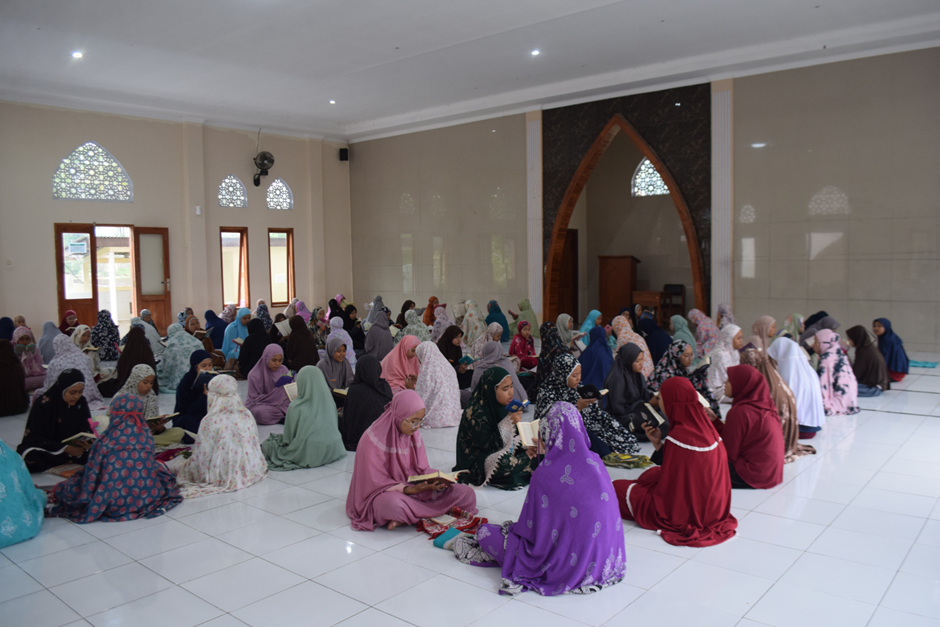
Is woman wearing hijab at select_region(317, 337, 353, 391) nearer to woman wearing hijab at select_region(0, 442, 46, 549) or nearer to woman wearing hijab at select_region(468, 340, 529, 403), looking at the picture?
woman wearing hijab at select_region(468, 340, 529, 403)

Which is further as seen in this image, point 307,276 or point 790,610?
point 307,276

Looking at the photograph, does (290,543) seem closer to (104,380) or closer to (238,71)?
(104,380)

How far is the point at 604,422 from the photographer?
15.0 feet

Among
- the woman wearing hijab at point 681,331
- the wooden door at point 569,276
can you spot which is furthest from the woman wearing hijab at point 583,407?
the wooden door at point 569,276

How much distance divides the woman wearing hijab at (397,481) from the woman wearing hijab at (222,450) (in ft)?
3.22

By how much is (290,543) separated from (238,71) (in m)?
7.66

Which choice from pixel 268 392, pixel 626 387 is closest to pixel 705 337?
pixel 626 387

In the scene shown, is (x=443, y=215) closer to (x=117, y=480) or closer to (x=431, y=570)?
(x=117, y=480)

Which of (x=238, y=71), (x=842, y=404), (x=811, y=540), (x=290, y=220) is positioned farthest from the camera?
(x=290, y=220)

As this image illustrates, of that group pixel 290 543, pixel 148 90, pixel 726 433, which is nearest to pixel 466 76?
pixel 148 90

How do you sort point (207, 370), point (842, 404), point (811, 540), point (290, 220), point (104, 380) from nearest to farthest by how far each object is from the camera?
point (811, 540), point (207, 370), point (842, 404), point (104, 380), point (290, 220)

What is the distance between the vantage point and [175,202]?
11.4 meters

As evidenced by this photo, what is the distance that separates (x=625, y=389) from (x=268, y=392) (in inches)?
120

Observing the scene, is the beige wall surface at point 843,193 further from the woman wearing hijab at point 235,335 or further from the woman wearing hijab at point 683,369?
the woman wearing hijab at point 235,335
